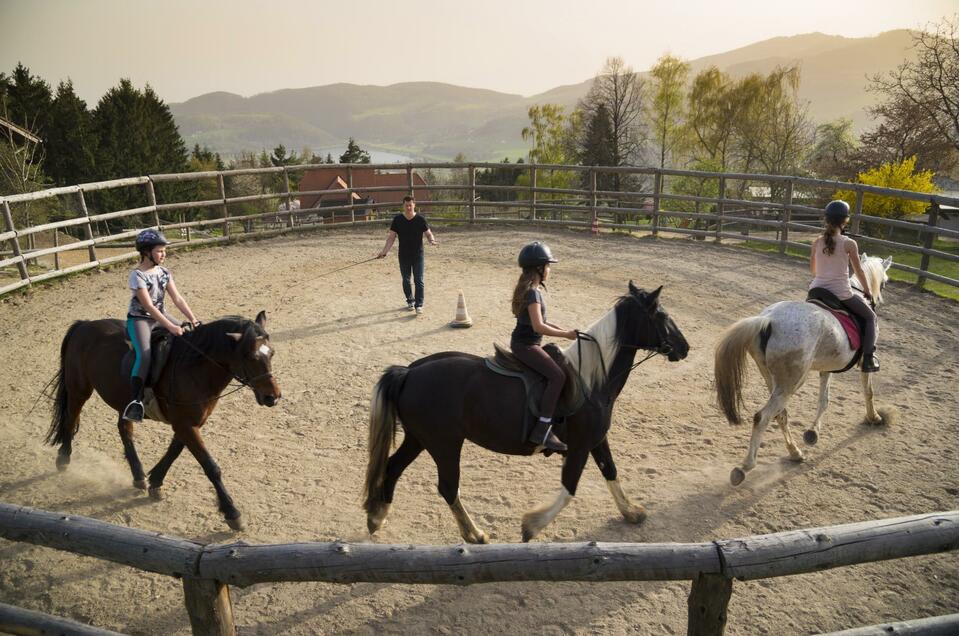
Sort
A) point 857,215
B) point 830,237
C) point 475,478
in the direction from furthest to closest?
point 857,215
point 830,237
point 475,478

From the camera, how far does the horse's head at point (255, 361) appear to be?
4.81 m

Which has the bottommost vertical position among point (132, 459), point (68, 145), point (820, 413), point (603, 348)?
point (132, 459)

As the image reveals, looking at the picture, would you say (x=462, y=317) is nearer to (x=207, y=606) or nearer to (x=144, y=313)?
(x=144, y=313)

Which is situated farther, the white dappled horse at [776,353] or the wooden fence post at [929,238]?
the wooden fence post at [929,238]

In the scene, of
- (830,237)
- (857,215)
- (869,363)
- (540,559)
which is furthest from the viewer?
(857,215)

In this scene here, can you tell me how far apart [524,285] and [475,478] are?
2.18 metres

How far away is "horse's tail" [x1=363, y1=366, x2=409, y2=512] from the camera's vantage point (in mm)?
4445

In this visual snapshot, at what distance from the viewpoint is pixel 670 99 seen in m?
42.5

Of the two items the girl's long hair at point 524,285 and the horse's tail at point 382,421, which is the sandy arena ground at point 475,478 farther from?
the girl's long hair at point 524,285

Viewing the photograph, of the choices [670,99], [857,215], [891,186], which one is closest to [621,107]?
[670,99]

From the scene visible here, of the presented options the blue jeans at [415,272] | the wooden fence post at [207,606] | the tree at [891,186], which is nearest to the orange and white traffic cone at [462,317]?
the blue jeans at [415,272]

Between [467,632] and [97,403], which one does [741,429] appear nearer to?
[467,632]

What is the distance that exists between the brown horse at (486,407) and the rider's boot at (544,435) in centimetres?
12

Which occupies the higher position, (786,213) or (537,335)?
(786,213)
